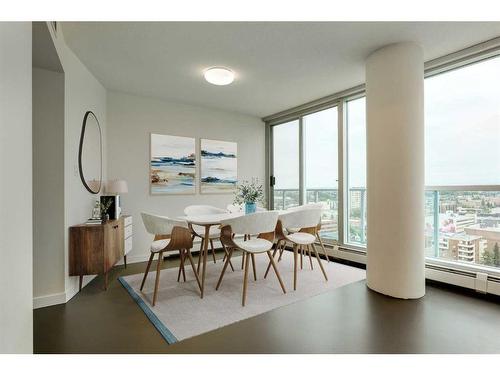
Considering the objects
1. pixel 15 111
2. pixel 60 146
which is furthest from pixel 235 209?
pixel 15 111

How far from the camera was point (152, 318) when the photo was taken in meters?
2.18

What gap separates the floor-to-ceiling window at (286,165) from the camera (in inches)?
197

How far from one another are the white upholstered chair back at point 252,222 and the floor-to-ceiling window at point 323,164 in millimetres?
2077

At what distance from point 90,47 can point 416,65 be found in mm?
3237

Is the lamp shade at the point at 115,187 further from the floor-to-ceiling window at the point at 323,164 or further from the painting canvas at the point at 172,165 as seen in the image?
the floor-to-ceiling window at the point at 323,164

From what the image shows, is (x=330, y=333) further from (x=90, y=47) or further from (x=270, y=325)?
(x=90, y=47)

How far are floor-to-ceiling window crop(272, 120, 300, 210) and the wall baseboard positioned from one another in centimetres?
371

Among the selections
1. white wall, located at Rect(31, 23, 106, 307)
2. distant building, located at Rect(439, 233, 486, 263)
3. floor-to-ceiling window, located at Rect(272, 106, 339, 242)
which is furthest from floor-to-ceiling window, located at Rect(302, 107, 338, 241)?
white wall, located at Rect(31, 23, 106, 307)

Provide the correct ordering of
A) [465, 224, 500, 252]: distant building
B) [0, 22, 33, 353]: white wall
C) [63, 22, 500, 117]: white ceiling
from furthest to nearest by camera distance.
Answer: [465, 224, 500, 252]: distant building
[63, 22, 500, 117]: white ceiling
[0, 22, 33, 353]: white wall

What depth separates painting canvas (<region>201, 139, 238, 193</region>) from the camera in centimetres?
461

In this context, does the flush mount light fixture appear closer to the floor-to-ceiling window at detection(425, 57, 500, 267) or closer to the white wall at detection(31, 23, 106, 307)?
the white wall at detection(31, 23, 106, 307)

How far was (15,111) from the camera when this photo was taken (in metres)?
1.11
